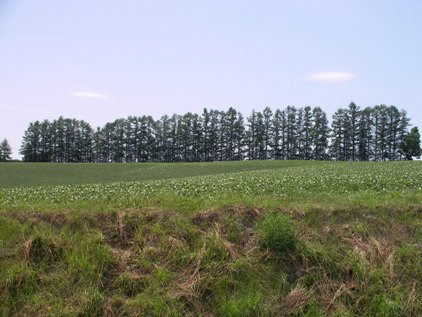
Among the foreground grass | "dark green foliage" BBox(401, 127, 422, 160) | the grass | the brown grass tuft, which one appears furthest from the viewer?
"dark green foliage" BBox(401, 127, 422, 160)

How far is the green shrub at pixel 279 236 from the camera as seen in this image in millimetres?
7129

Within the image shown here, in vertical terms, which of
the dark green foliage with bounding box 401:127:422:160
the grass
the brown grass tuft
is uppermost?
the dark green foliage with bounding box 401:127:422:160

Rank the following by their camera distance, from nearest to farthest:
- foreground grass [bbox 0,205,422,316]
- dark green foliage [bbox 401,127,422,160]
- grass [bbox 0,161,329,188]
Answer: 1. foreground grass [bbox 0,205,422,316]
2. grass [bbox 0,161,329,188]
3. dark green foliage [bbox 401,127,422,160]

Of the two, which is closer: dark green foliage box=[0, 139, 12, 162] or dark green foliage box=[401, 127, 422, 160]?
dark green foliage box=[401, 127, 422, 160]

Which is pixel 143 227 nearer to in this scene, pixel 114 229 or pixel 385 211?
pixel 114 229

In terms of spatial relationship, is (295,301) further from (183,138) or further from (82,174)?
(183,138)

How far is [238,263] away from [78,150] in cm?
10596

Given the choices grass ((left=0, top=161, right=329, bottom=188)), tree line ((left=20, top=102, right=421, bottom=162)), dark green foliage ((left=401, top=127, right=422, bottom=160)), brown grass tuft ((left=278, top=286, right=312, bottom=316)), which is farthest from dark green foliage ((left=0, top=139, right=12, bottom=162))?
brown grass tuft ((left=278, top=286, right=312, bottom=316))

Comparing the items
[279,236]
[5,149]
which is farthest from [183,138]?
[279,236]

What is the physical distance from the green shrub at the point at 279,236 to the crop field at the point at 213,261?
0.07 feet

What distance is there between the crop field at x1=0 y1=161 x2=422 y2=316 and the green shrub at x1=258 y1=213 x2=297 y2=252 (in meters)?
0.02

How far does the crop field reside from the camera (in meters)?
6.16

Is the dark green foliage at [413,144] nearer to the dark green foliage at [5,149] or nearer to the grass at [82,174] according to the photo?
the grass at [82,174]

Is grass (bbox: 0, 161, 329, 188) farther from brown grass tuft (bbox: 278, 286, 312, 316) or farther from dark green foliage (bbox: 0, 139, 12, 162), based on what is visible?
dark green foliage (bbox: 0, 139, 12, 162)
